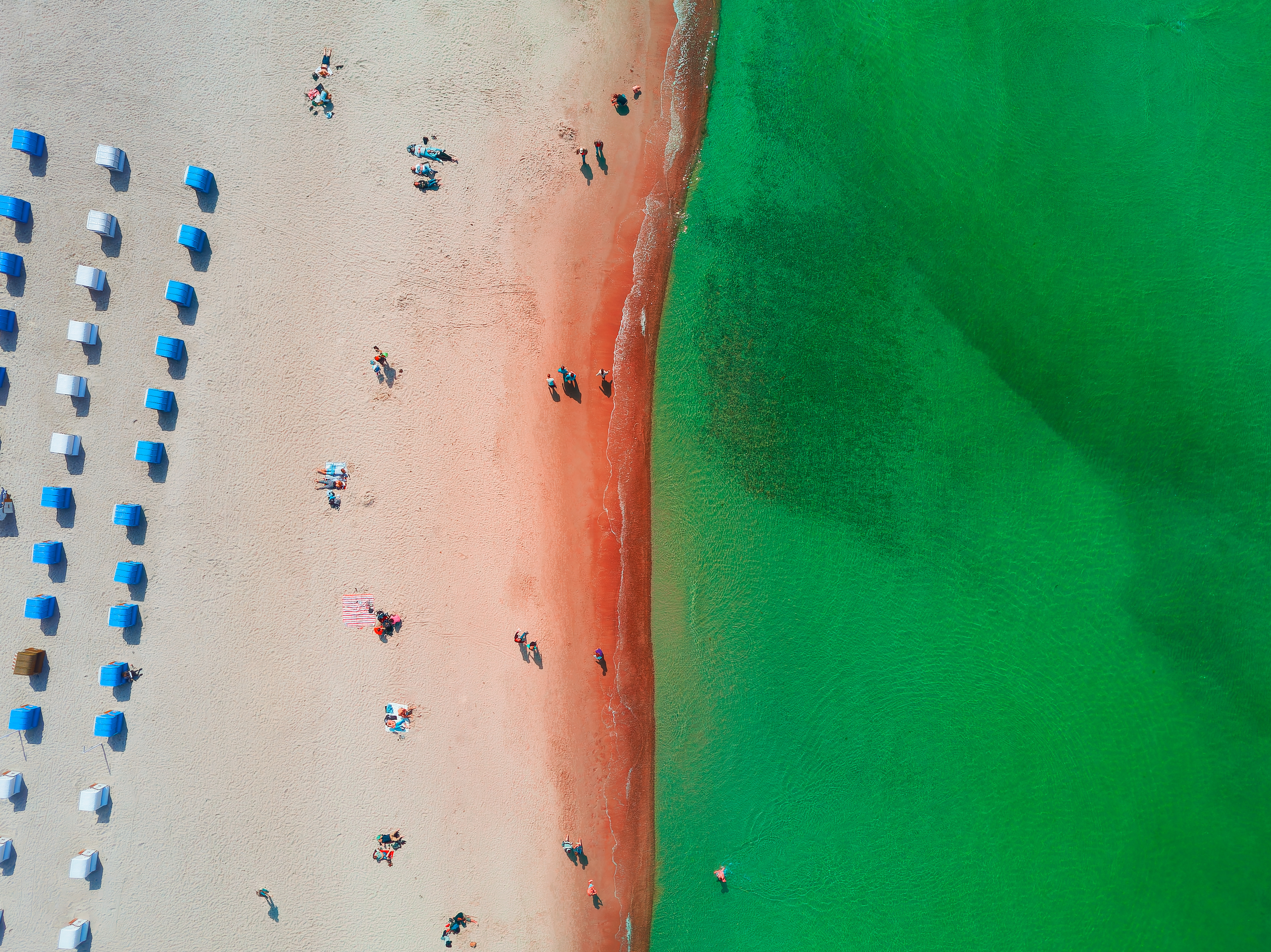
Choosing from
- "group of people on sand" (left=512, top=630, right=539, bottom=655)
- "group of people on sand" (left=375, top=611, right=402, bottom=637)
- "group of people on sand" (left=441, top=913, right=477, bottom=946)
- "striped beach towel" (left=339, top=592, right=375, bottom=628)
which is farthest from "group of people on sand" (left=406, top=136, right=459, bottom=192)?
"group of people on sand" (left=441, top=913, right=477, bottom=946)

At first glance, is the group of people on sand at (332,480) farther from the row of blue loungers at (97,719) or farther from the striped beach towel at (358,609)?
the row of blue loungers at (97,719)

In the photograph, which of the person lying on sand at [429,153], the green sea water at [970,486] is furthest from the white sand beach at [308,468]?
the green sea water at [970,486]

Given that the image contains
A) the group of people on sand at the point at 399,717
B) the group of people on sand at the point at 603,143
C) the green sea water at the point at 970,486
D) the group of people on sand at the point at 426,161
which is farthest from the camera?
the group of people on sand at the point at 603,143

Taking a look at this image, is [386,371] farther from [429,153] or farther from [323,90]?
[323,90]

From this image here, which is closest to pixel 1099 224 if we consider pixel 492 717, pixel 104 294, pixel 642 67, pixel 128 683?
pixel 642 67

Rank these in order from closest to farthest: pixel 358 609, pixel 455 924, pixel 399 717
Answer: pixel 455 924 < pixel 399 717 < pixel 358 609

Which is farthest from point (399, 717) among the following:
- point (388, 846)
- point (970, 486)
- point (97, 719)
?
point (970, 486)

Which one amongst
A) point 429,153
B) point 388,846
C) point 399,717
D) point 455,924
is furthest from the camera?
point 429,153
